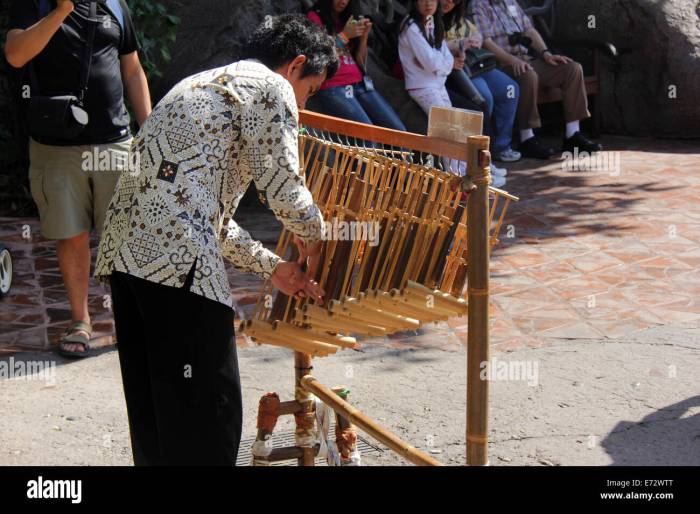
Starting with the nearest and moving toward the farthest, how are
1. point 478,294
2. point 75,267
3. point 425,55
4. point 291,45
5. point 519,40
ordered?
1. point 478,294
2. point 291,45
3. point 75,267
4. point 425,55
5. point 519,40

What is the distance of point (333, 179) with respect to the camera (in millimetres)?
3547

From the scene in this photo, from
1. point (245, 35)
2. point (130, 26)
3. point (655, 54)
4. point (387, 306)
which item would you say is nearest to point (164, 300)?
point (387, 306)

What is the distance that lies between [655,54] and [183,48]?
16.8 ft

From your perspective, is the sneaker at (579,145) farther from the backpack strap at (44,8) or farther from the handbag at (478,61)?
the backpack strap at (44,8)

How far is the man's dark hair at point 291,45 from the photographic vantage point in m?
3.20

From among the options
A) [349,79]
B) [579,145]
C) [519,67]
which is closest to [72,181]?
[349,79]

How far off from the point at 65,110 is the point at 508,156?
5.76 metres

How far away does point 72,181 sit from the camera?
17.5ft

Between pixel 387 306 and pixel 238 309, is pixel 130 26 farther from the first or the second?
pixel 387 306

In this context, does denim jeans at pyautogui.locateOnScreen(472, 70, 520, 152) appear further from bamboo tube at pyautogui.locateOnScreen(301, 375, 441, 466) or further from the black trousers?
the black trousers

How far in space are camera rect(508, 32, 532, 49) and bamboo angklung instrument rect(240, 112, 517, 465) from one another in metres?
7.16

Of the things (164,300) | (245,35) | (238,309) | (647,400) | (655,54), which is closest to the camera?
(164,300)

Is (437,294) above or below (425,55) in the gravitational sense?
below

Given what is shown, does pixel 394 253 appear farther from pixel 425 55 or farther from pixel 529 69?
pixel 529 69
